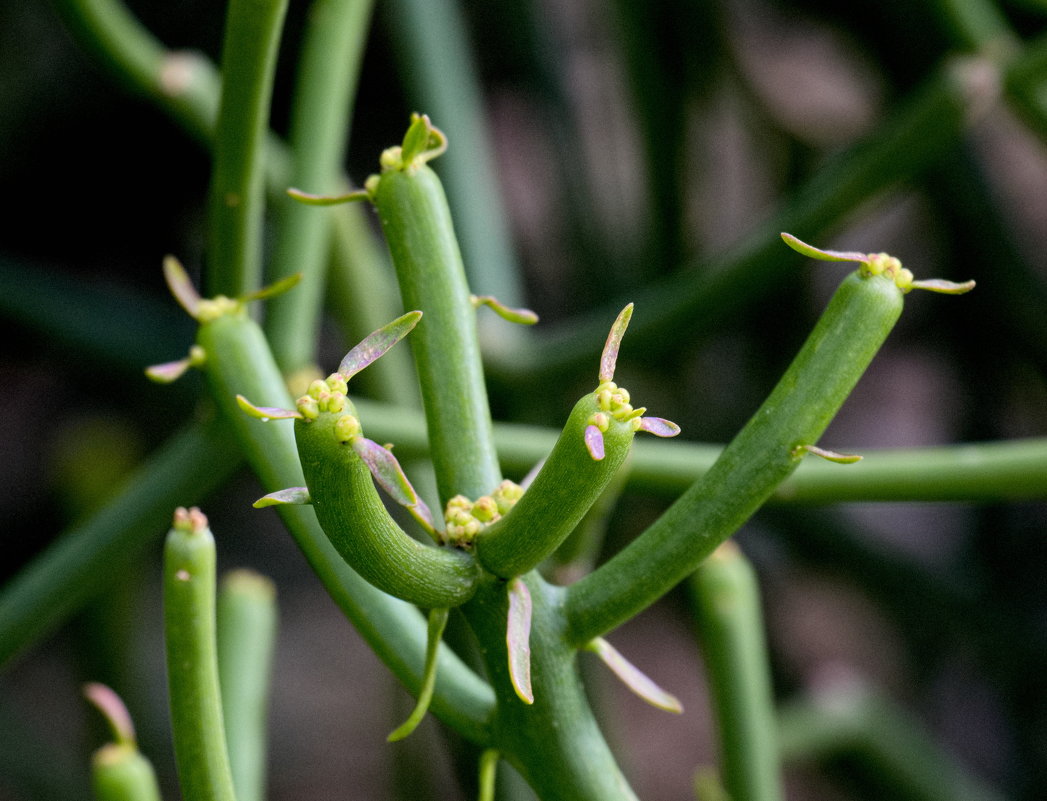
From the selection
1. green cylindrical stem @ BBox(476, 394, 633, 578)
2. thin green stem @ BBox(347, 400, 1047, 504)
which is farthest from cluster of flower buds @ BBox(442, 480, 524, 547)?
thin green stem @ BBox(347, 400, 1047, 504)

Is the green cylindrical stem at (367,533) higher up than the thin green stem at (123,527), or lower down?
lower down

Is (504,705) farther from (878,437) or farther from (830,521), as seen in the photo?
(878,437)

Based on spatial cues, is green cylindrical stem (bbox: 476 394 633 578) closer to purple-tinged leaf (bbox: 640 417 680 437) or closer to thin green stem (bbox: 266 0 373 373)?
purple-tinged leaf (bbox: 640 417 680 437)

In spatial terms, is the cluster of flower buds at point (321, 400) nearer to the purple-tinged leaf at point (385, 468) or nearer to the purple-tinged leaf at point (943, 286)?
the purple-tinged leaf at point (385, 468)

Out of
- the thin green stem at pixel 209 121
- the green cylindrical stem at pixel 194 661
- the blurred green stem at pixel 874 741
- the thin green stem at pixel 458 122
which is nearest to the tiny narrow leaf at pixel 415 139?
the green cylindrical stem at pixel 194 661

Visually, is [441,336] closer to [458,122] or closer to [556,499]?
[556,499]

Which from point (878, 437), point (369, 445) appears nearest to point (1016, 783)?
point (878, 437)
